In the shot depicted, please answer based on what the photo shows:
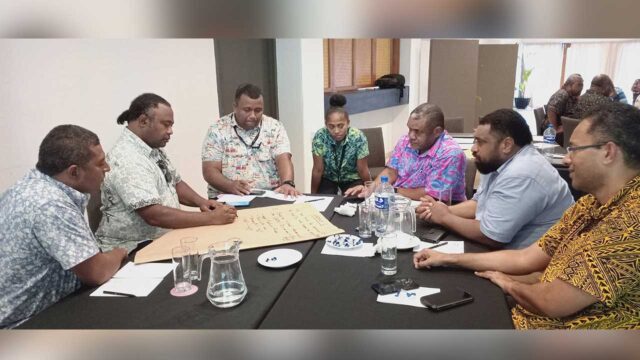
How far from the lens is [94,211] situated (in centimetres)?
224

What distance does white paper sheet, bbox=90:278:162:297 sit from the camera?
1476 mm

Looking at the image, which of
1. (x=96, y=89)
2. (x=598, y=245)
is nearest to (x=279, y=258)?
(x=598, y=245)

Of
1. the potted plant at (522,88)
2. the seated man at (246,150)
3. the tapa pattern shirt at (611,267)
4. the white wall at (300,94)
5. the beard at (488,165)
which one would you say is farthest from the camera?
the potted plant at (522,88)

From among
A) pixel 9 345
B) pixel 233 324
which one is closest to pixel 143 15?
pixel 9 345

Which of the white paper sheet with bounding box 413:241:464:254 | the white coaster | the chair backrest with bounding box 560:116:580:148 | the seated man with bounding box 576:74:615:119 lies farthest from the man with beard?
the seated man with bounding box 576:74:615:119

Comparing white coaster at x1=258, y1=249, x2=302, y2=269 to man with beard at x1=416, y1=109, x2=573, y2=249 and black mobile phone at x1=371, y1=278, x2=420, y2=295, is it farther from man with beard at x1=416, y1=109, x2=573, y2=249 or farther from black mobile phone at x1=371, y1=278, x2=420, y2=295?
man with beard at x1=416, y1=109, x2=573, y2=249

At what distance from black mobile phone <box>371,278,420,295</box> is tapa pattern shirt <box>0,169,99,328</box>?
3.29ft

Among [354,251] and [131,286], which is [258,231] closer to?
[354,251]

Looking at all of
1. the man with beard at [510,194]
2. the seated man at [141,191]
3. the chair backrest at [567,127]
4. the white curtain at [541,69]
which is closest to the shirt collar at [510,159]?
the man with beard at [510,194]

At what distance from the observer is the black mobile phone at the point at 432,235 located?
1.92 metres

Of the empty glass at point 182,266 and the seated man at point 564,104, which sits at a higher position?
the seated man at point 564,104

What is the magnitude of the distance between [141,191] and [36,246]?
589 mm

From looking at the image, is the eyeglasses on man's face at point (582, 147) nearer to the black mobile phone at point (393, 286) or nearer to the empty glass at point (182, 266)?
the black mobile phone at point (393, 286)

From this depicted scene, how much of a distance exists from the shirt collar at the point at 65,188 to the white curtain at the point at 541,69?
39.5 feet
